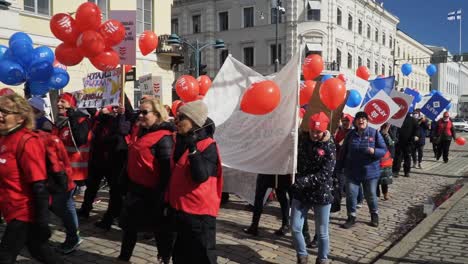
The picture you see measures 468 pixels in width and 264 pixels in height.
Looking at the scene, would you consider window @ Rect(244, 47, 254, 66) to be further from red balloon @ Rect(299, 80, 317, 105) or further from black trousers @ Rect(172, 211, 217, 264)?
black trousers @ Rect(172, 211, 217, 264)

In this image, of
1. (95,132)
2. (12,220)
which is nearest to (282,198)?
(95,132)

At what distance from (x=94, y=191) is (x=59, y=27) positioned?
9.49ft

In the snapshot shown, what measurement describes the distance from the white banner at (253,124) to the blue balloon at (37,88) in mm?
2927

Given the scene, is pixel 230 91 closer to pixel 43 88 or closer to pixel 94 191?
pixel 94 191

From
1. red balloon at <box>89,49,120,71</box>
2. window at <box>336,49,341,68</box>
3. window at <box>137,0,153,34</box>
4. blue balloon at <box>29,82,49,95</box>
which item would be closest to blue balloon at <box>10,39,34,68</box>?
blue balloon at <box>29,82,49,95</box>

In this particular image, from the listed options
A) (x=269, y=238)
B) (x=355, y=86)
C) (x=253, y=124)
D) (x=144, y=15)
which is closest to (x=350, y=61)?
(x=144, y=15)

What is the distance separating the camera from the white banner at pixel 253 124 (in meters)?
5.82

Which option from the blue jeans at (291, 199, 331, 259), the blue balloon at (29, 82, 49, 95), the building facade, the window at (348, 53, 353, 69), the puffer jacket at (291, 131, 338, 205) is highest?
the window at (348, 53, 353, 69)

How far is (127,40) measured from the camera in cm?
762

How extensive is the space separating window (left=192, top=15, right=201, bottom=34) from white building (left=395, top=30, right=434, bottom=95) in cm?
2527

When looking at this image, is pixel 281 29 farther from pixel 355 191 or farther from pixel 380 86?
pixel 355 191

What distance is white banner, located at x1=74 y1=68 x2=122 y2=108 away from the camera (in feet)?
23.5

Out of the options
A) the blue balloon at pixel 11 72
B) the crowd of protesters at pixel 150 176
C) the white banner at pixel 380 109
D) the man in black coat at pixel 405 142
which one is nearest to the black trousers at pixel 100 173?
the crowd of protesters at pixel 150 176

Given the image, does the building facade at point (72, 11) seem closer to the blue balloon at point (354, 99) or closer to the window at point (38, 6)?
the window at point (38, 6)
